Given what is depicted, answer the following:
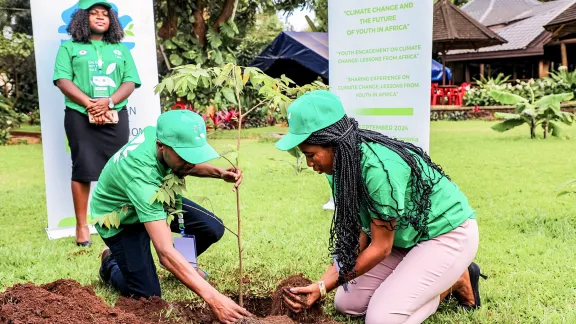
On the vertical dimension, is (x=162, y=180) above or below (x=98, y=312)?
above

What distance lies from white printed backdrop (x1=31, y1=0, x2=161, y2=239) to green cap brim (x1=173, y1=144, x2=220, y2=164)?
8.40 ft

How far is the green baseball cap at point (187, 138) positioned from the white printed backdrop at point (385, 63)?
238cm

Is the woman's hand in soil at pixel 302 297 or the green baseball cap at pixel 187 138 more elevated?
the green baseball cap at pixel 187 138

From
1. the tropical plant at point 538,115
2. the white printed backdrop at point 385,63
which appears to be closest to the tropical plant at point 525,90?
the tropical plant at point 538,115

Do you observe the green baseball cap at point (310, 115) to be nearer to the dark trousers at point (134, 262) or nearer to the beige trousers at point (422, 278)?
the beige trousers at point (422, 278)

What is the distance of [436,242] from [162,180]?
4.51ft

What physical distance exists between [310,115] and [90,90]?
2.63 m

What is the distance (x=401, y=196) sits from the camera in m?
2.44

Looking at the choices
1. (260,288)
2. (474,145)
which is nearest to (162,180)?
(260,288)

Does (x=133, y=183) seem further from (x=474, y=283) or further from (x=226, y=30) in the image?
(x=226, y=30)

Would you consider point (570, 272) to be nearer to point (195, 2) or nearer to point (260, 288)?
point (260, 288)

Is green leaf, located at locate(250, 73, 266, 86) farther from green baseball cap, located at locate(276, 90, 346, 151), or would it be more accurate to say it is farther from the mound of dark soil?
the mound of dark soil

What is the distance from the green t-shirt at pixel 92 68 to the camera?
4.30 metres

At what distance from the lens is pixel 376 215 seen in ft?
8.10
